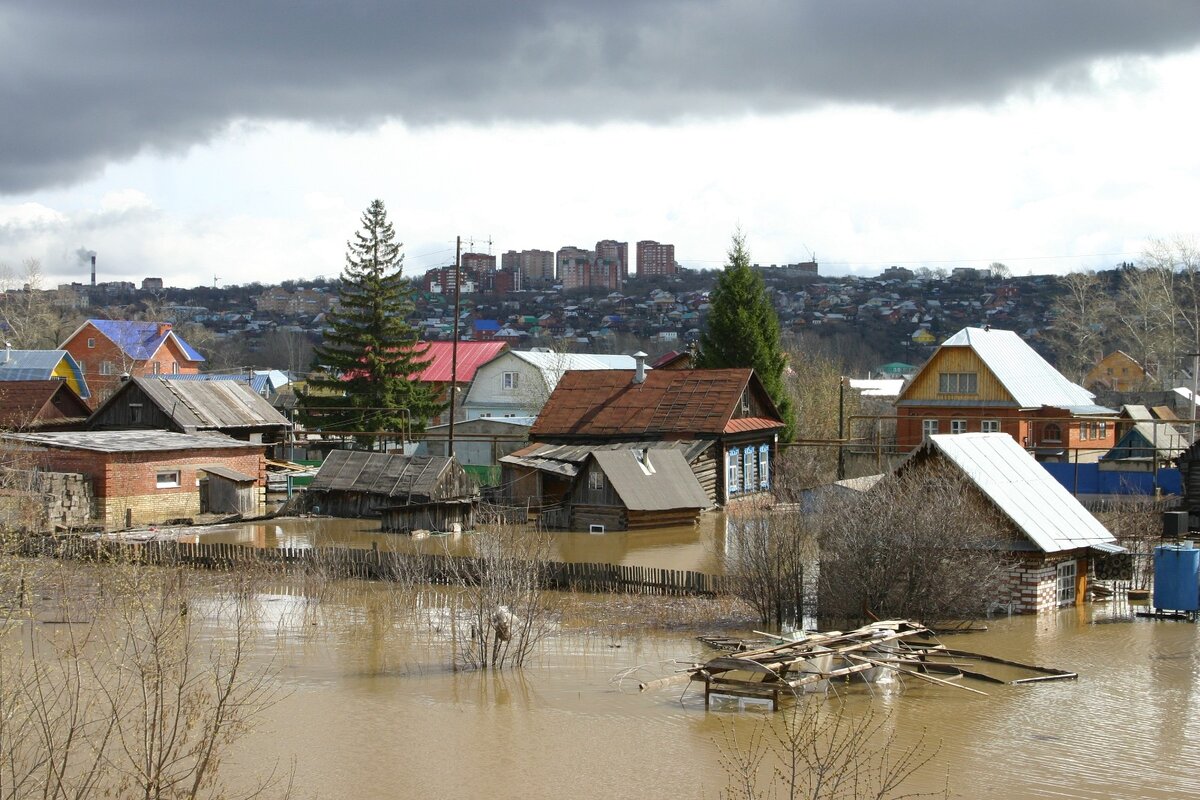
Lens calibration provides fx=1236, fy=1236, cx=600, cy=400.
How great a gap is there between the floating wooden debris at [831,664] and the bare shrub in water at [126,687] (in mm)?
6236

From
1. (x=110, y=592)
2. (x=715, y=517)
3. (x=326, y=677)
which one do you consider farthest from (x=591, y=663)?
(x=715, y=517)

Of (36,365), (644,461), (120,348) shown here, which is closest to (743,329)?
(644,461)

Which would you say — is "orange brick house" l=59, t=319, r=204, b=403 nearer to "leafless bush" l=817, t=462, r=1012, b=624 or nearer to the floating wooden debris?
"leafless bush" l=817, t=462, r=1012, b=624

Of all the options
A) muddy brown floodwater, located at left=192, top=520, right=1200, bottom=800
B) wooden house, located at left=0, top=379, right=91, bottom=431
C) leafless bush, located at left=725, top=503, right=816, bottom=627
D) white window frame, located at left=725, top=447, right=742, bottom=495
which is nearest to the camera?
muddy brown floodwater, located at left=192, top=520, right=1200, bottom=800

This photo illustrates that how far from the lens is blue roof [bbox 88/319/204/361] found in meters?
82.1

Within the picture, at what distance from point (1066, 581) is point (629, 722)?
11864 millimetres

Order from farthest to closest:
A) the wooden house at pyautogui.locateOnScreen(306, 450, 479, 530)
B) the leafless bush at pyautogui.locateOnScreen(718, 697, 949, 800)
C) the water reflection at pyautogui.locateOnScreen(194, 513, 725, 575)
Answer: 1. the wooden house at pyautogui.locateOnScreen(306, 450, 479, 530)
2. the water reflection at pyautogui.locateOnScreen(194, 513, 725, 575)
3. the leafless bush at pyautogui.locateOnScreen(718, 697, 949, 800)

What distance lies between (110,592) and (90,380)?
6423cm

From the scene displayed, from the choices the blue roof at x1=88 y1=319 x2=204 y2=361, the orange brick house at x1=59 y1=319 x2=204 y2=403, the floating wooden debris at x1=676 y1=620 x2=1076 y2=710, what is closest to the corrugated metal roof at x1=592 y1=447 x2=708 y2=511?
the floating wooden debris at x1=676 y1=620 x2=1076 y2=710

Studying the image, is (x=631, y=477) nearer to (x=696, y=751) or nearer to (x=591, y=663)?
(x=591, y=663)

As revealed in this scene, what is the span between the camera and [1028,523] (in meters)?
22.8

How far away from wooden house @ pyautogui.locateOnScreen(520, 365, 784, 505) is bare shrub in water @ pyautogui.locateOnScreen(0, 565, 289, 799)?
19.2 meters

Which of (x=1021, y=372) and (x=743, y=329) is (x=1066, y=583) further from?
(x=1021, y=372)

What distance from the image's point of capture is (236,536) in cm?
3588
